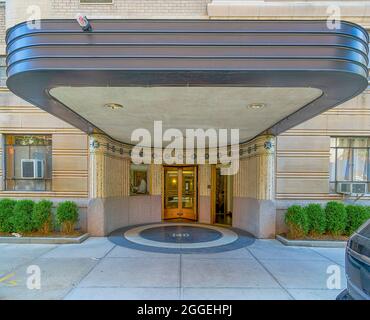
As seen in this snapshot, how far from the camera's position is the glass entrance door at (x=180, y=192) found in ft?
36.6

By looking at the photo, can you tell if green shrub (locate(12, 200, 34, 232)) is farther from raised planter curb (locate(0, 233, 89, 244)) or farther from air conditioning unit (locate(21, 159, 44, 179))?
air conditioning unit (locate(21, 159, 44, 179))

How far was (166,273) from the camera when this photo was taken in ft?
16.2

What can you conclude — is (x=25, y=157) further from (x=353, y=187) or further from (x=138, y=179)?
(x=353, y=187)

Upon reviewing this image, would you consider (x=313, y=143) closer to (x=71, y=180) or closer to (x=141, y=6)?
(x=141, y=6)

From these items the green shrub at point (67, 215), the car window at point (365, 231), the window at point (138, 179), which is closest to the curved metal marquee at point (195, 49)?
the car window at point (365, 231)

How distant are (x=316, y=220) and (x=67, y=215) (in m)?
7.22

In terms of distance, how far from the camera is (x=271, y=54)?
10.4ft

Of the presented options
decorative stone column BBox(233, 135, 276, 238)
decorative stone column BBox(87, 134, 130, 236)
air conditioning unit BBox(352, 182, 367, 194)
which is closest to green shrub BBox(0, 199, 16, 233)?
decorative stone column BBox(87, 134, 130, 236)

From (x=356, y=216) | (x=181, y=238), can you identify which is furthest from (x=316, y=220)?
(x=181, y=238)

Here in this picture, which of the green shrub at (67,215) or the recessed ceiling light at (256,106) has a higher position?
the recessed ceiling light at (256,106)

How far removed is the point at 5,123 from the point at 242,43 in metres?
8.33

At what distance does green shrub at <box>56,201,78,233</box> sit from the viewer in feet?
24.7

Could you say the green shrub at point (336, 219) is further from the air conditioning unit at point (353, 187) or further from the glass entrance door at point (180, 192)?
the glass entrance door at point (180, 192)

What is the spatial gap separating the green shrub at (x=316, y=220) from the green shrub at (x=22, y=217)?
26.6ft
